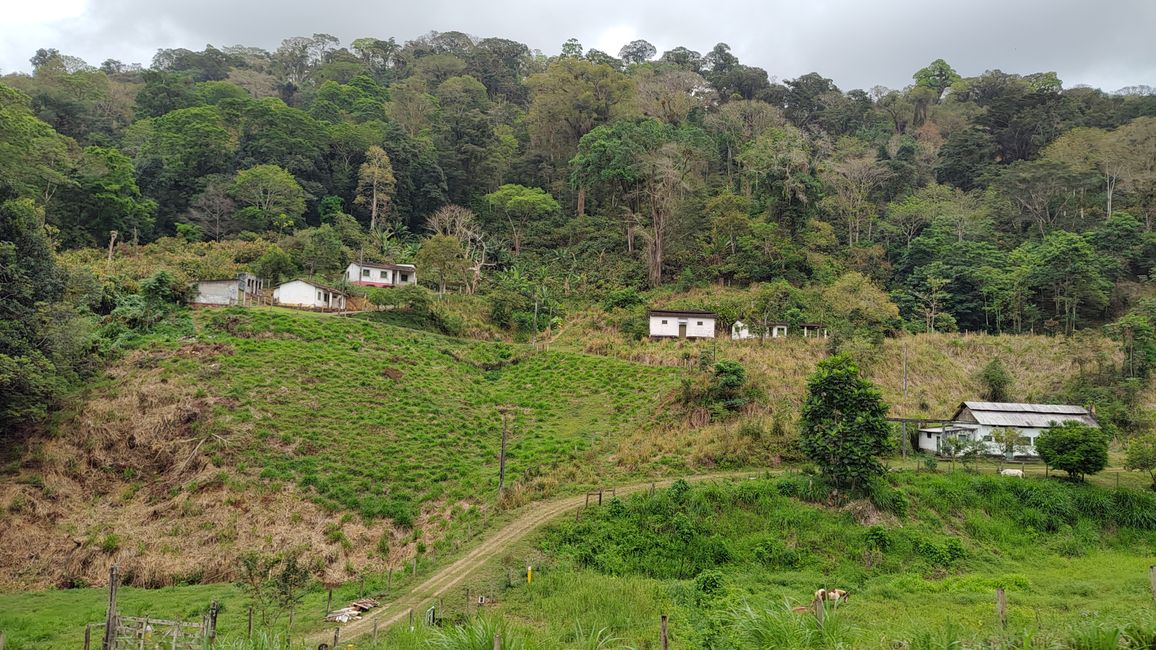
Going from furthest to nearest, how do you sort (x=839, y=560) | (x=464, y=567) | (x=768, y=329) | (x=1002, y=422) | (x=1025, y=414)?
(x=768, y=329) < (x=1025, y=414) < (x=1002, y=422) < (x=839, y=560) < (x=464, y=567)

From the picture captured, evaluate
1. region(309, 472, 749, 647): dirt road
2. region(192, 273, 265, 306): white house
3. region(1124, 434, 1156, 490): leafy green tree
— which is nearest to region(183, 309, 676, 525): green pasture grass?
region(192, 273, 265, 306): white house

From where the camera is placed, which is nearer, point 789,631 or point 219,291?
point 789,631

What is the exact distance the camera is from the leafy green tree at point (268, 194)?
55062mm

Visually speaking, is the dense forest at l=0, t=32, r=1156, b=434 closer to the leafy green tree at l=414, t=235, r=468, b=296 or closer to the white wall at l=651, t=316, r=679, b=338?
the leafy green tree at l=414, t=235, r=468, b=296

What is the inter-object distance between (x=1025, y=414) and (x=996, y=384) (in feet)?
19.3

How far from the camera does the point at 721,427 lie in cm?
2944

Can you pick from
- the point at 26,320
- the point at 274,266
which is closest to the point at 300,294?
the point at 274,266

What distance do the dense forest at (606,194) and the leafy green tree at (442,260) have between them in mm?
173

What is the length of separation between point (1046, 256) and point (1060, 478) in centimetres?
2631

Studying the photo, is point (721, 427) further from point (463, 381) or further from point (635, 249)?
point (635, 249)

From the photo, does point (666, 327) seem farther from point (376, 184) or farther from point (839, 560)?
point (376, 184)

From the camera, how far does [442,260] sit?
160 feet

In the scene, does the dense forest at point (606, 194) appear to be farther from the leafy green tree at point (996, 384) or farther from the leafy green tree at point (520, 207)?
the leafy green tree at point (996, 384)

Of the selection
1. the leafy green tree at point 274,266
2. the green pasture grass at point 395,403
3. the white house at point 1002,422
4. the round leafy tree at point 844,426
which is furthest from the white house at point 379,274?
the white house at point 1002,422
